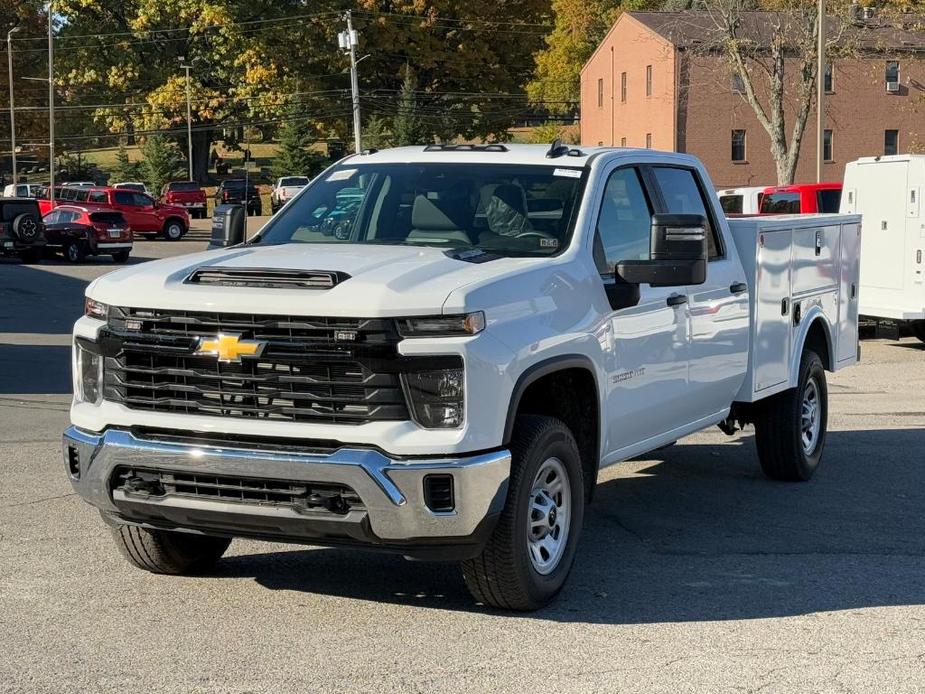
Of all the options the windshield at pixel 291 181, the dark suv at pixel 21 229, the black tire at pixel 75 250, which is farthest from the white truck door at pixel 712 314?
the windshield at pixel 291 181

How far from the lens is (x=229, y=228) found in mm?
7793

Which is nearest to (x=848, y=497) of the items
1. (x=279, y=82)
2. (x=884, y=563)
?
(x=884, y=563)

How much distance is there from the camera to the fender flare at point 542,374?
5.86 meters

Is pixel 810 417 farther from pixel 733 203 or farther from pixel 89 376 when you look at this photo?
pixel 733 203

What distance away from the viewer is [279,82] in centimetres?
7069

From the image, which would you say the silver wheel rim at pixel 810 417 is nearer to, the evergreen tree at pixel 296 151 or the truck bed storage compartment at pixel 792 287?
the truck bed storage compartment at pixel 792 287

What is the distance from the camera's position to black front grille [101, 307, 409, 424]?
566cm

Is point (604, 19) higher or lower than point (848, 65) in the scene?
higher

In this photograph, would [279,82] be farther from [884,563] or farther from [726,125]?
[884,563]

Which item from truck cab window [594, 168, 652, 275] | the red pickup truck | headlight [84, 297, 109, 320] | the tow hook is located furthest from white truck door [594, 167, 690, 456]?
the red pickup truck

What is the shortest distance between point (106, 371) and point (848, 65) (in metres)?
63.8

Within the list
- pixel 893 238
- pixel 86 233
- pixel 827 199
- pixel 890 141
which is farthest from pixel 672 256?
pixel 890 141

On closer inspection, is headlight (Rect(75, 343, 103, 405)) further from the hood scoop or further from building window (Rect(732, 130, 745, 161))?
building window (Rect(732, 130, 745, 161))

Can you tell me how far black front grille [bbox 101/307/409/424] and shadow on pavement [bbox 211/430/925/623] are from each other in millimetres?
1203
